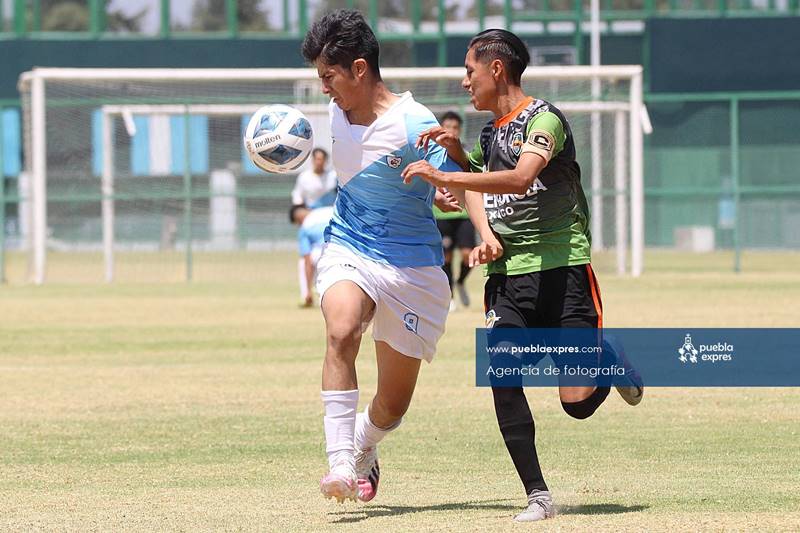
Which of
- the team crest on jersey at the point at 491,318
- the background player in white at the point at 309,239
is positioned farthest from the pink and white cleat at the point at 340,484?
the background player in white at the point at 309,239

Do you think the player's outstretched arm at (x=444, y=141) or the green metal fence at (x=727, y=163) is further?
the green metal fence at (x=727, y=163)

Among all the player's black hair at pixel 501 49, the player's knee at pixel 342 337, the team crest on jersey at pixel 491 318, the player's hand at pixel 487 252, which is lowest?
the player's knee at pixel 342 337

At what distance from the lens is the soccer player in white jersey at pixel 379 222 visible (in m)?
6.92

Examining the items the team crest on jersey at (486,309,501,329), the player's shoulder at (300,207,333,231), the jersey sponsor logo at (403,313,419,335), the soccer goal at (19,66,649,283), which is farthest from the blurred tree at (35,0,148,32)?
the team crest on jersey at (486,309,501,329)

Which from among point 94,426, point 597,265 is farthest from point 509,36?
point 597,265

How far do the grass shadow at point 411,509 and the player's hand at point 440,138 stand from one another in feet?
5.14

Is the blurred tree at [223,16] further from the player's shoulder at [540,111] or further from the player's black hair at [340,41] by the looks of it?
the player's shoulder at [540,111]

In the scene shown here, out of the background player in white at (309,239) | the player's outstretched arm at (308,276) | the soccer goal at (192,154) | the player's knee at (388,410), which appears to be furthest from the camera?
the soccer goal at (192,154)

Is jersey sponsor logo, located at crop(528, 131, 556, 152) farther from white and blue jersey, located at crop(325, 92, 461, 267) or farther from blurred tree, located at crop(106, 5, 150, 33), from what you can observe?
blurred tree, located at crop(106, 5, 150, 33)

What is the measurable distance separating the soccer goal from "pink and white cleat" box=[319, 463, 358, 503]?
21.1 metres

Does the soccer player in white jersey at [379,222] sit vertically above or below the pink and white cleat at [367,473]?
above

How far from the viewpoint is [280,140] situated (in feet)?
25.5

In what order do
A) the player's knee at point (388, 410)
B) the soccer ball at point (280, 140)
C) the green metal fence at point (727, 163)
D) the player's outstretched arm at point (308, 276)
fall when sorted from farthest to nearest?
the green metal fence at point (727, 163) < the player's outstretched arm at point (308, 276) < the soccer ball at point (280, 140) < the player's knee at point (388, 410)

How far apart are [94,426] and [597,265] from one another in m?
19.0
